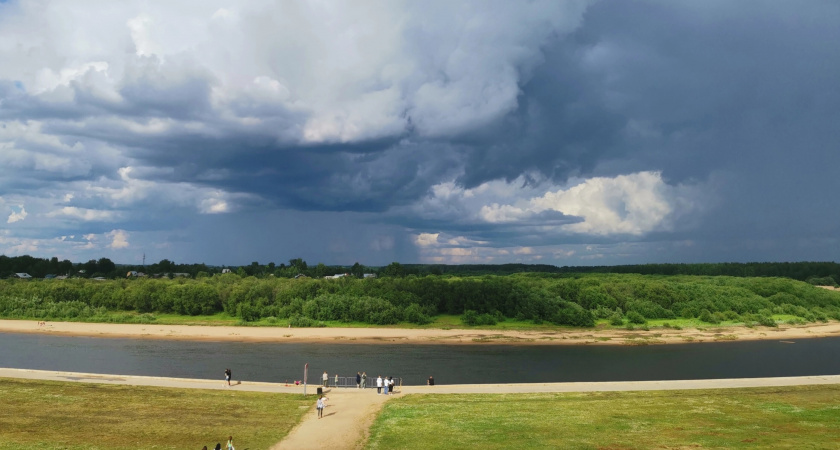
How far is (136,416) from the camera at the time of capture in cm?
3606

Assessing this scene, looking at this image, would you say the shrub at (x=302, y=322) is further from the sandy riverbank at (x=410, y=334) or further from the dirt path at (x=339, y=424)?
the dirt path at (x=339, y=424)

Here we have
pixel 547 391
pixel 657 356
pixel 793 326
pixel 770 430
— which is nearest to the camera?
pixel 770 430

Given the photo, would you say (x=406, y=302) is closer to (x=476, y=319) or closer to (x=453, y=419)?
(x=476, y=319)

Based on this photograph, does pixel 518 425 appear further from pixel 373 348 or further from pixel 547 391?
pixel 373 348

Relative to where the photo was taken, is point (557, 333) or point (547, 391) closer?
point (547, 391)

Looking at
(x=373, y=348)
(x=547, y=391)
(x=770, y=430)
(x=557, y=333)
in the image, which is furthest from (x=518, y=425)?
(x=557, y=333)

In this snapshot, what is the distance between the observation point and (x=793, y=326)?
382 ft

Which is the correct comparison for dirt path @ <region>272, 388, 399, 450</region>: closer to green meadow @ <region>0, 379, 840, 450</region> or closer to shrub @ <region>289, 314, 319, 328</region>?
green meadow @ <region>0, 379, 840, 450</region>

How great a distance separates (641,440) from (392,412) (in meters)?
17.6

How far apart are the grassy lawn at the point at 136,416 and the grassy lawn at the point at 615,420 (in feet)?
29.2

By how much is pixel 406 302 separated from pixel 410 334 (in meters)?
18.5

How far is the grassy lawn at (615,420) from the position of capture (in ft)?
100

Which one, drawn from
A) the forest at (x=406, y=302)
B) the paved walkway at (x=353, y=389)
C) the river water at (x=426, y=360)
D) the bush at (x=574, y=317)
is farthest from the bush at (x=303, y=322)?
the paved walkway at (x=353, y=389)

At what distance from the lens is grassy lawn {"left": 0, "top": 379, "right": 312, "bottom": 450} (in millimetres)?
30406
